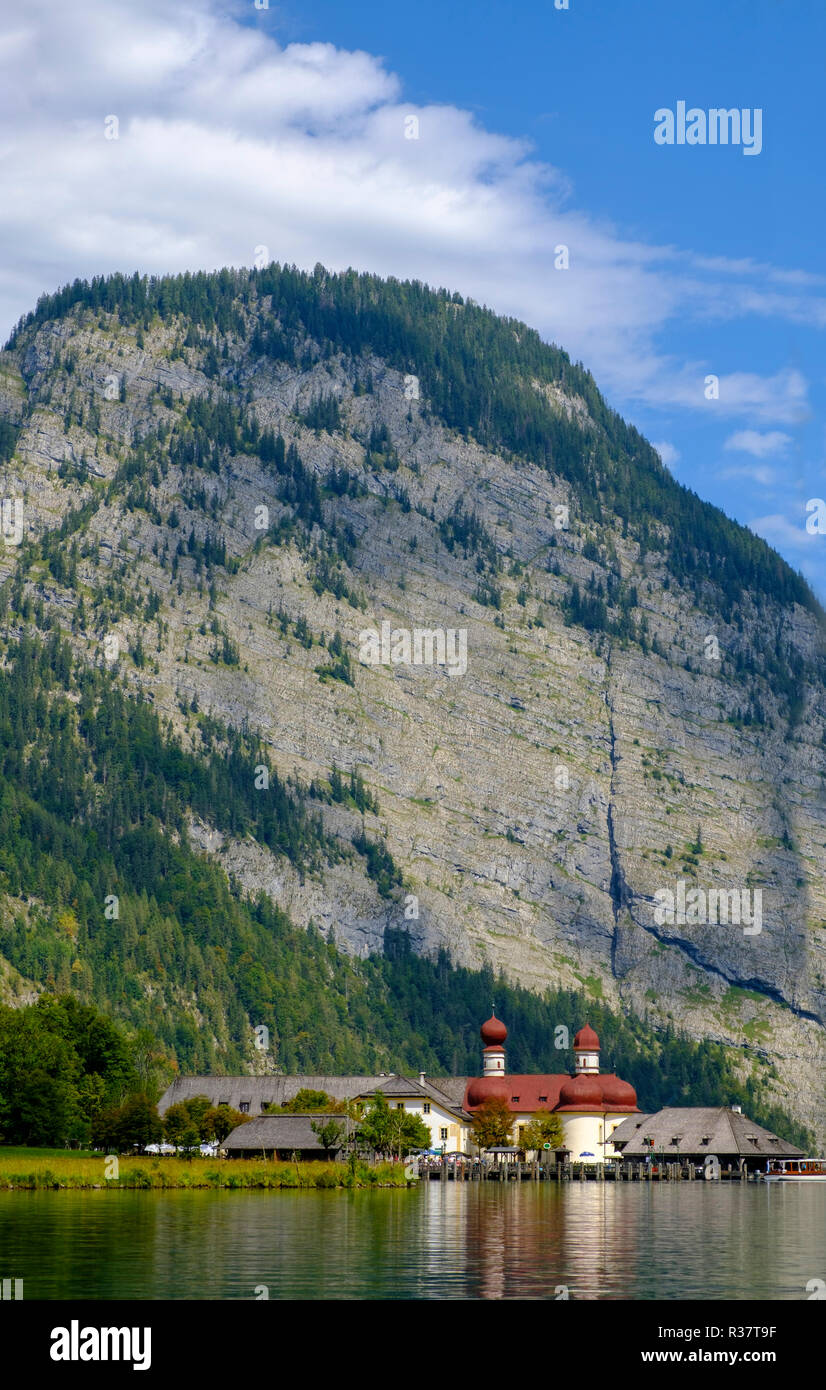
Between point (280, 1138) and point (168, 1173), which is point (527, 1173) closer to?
point (280, 1138)

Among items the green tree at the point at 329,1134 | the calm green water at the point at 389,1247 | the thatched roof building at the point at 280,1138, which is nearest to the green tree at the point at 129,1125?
the thatched roof building at the point at 280,1138

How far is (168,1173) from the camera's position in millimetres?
129000

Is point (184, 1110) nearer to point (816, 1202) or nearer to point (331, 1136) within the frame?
point (331, 1136)

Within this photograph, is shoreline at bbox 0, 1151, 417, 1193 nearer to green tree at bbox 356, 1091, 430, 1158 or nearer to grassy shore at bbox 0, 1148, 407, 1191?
grassy shore at bbox 0, 1148, 407, 1191

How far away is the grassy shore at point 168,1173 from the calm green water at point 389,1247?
27.5ft

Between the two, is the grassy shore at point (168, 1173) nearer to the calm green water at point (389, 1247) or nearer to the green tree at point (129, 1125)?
the green tree at point (129, 1125)

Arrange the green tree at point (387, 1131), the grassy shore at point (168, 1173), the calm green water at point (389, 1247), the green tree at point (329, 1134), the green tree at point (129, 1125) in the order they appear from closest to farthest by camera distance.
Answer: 1. the calm green water at point (389, 1247)
2. the grassy shore at point (168, 1173)
3. the green tree at point (129, 1125)
4. the green tree at point (329, 1134)
5. the green tree at point (387, 1131)

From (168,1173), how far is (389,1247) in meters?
59.2

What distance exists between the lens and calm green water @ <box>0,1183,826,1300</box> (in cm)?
5762

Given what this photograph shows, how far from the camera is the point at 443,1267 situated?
64.2m

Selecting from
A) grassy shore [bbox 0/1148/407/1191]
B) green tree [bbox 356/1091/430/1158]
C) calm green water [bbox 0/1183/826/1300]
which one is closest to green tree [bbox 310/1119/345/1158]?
green tree [bbox 356/1091/430/1158]

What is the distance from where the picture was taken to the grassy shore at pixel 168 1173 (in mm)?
120562
